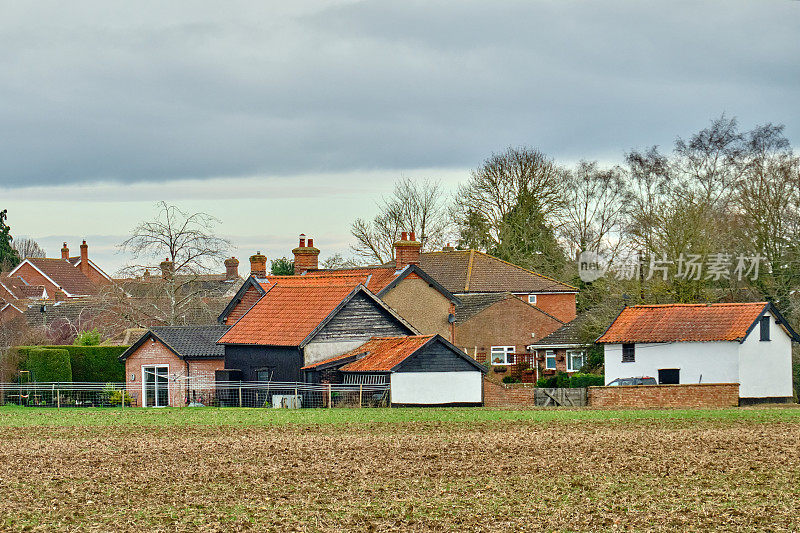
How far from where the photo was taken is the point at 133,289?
64562mm

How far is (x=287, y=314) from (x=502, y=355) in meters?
21.4

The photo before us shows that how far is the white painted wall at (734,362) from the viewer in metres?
46.6

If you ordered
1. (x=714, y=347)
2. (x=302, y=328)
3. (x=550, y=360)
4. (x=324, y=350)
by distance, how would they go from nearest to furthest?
(x=324, y=350) < (x=302, y=328) < (x=714, y=347) < (x=550, y=360)

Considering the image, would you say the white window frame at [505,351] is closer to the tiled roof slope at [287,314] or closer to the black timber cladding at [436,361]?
the tiled roof slope at [287,314]

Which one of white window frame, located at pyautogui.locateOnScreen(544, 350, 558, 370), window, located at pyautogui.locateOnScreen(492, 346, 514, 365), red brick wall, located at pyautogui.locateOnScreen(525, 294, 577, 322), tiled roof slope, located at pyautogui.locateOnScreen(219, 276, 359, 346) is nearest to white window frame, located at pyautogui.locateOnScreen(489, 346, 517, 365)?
window, located at pyautogui.locateOnScreen(492, 346, 514, 365)

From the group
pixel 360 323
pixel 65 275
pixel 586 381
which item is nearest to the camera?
pixel 360 323

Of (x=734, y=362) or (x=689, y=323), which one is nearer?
(x=734, y=362)

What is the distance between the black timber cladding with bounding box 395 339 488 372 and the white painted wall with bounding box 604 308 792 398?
462 inches

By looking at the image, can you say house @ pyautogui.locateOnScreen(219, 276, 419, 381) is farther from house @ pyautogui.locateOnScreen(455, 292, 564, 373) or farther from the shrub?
house @ pyautogui.locateOnScreen(455, 292, 564, 373)

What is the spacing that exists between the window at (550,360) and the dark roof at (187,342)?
2092 centimetres

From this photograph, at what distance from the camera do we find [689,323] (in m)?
48.0

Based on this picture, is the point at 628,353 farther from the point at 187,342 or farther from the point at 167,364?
the point at 167,364

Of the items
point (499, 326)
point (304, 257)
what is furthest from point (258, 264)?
point (499, 326)

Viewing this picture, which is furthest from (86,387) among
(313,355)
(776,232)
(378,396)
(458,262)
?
(776,232)
